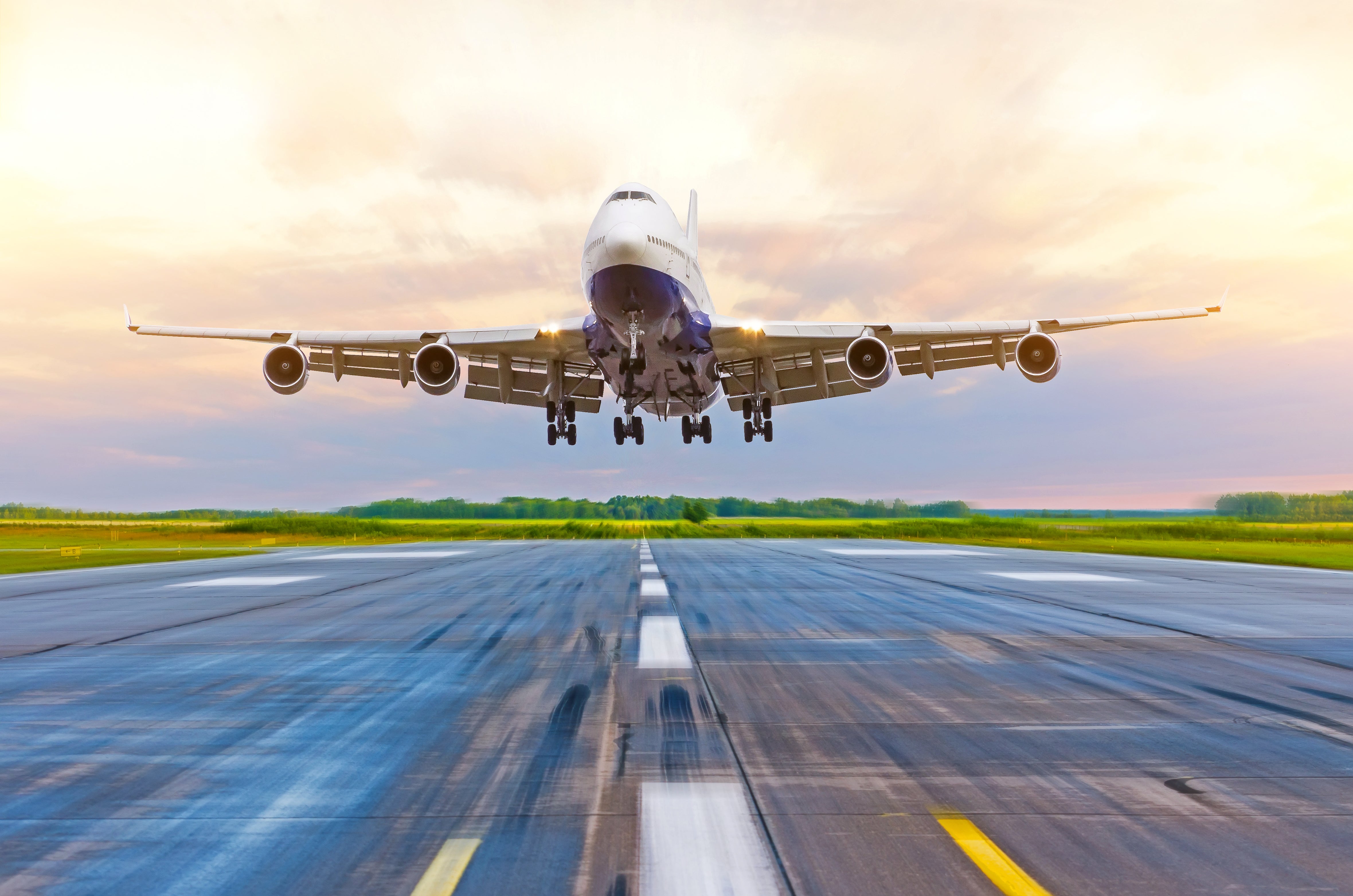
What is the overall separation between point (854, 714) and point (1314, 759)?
3.70 m

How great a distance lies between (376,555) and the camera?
4300 cm

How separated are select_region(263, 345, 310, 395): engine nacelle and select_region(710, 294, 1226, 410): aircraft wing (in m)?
14.7

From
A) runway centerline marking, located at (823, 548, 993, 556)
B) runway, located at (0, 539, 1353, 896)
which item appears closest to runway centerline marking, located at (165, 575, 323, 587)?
runway, located at (0, 539, 1353, 896)

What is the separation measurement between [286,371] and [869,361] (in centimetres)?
1973

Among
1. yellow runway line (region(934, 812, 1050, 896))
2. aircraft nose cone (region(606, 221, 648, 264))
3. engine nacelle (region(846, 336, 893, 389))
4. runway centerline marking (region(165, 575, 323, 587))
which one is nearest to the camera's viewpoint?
yellow runway line (region(934, 812, 1050, 896))

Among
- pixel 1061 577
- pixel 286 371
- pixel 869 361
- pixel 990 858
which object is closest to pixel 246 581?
pixel 286 371

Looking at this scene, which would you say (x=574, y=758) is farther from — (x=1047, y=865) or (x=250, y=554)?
(x=250, y=554)

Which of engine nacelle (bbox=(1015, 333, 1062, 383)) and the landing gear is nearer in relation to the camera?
engine nacelle (bbox=(1015, 333, 1062, 383))

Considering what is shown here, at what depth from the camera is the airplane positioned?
23172 mm

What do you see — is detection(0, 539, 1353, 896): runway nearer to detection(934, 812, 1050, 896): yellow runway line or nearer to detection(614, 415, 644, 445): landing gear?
detection(934, 812, 1050, 896): yellow runway line

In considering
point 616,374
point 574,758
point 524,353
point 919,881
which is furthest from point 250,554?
point 919,881

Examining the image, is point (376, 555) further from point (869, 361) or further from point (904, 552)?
point (869, 361)

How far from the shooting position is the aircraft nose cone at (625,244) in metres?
21.6

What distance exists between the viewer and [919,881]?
3.93 m
